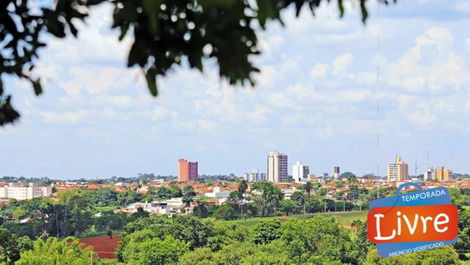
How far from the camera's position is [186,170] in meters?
185

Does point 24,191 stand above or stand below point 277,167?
below

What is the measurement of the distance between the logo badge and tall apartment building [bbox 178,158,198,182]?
16956cm

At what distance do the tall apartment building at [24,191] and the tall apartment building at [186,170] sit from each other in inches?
1802

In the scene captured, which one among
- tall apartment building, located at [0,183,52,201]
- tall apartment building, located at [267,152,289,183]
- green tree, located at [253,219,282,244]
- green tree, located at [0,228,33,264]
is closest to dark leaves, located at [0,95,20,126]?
green tree, located at [0,228,33,264]

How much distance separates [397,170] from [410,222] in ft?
459

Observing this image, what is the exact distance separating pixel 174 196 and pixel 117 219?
4232 centimetres

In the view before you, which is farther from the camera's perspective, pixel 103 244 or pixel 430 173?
pixel 430 173

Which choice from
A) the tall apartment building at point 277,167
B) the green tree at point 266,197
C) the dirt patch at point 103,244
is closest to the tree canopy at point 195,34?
the dirt patch at point 103,244

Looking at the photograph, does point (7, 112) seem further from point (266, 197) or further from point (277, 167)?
point (277, 167)

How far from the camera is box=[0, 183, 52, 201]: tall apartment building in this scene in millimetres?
136625

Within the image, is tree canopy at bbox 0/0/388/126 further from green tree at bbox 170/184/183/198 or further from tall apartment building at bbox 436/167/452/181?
tall apartment building at bbox 436/167/452/181

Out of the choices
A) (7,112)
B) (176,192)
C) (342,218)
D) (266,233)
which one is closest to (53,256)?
(266,233)

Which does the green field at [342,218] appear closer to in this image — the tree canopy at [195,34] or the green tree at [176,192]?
the green tree at [176,192]

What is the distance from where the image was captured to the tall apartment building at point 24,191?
137 metres
